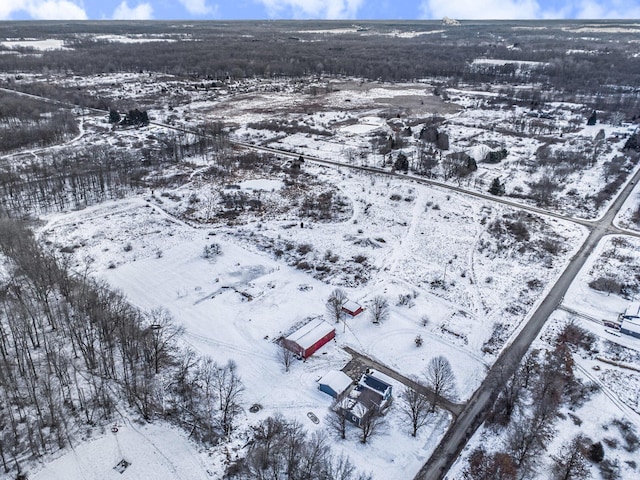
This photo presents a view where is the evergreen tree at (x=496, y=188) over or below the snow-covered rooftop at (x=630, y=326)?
over

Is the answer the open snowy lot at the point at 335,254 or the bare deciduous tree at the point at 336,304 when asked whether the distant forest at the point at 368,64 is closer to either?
the open snowy lot at the point at 335,254

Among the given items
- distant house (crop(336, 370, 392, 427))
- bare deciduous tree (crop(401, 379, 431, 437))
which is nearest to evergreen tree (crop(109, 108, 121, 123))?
distant house (crop(336, 370, 392, 427))

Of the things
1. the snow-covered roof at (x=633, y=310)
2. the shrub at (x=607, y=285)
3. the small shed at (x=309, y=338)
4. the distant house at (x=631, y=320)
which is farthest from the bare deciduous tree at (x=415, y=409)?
the shrub at (x=607, y=285)

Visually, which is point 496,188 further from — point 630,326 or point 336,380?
point 336,380

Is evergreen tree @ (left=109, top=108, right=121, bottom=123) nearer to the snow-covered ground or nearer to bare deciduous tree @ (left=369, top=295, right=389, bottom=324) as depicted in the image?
bare deciduous tree @ (left=369, top=295, right=389, bottom=324)

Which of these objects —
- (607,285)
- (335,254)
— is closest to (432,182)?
(335,254)

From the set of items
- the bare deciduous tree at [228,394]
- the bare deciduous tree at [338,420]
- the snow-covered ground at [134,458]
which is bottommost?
the snow-covered ground at [134,458]
